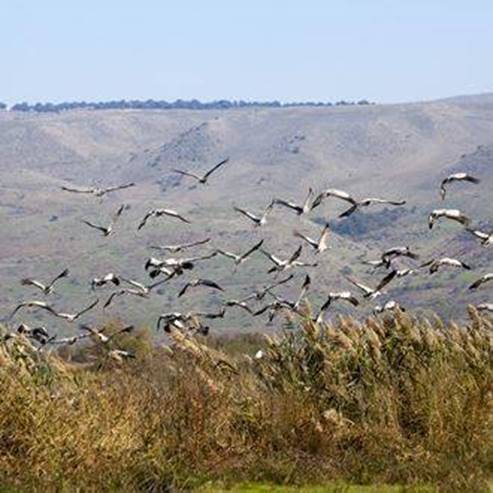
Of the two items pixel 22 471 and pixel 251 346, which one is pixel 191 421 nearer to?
pixel 22 471

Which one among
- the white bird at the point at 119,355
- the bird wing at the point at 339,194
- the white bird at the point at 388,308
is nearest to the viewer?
the bird wing at the point at 339,194

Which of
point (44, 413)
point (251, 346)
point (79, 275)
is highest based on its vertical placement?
point (44, 413)

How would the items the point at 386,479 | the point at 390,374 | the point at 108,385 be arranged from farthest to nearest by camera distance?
1. the point at 390,374
2. the point at 108,385
3. the point at 386,479

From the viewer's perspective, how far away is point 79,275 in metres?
169

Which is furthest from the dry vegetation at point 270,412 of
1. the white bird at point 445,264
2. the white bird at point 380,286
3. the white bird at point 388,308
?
the white bird at point 445,264

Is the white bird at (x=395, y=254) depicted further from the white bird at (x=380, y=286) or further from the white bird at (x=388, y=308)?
the white bird at (x=388, y=308)

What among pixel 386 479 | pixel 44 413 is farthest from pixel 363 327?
pixel 44 413

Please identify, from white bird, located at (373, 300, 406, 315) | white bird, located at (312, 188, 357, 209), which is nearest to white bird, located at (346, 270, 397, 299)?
white bird, located at (373, 300, 406, 315)

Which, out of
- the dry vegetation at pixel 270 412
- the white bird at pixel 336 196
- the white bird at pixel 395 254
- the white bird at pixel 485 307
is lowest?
the dry vegetation at pixel 270 412

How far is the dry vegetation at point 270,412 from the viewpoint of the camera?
13.7 meters

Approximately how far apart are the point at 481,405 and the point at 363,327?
221cm

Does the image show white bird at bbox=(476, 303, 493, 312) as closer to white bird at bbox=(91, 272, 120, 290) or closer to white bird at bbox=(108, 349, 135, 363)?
white bird at bbox=(108, 349, 135, 363)

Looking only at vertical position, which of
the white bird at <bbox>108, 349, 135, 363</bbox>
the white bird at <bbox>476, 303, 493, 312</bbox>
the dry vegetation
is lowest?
the dry vegetation

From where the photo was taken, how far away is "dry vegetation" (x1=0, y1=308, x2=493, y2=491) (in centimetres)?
1371
